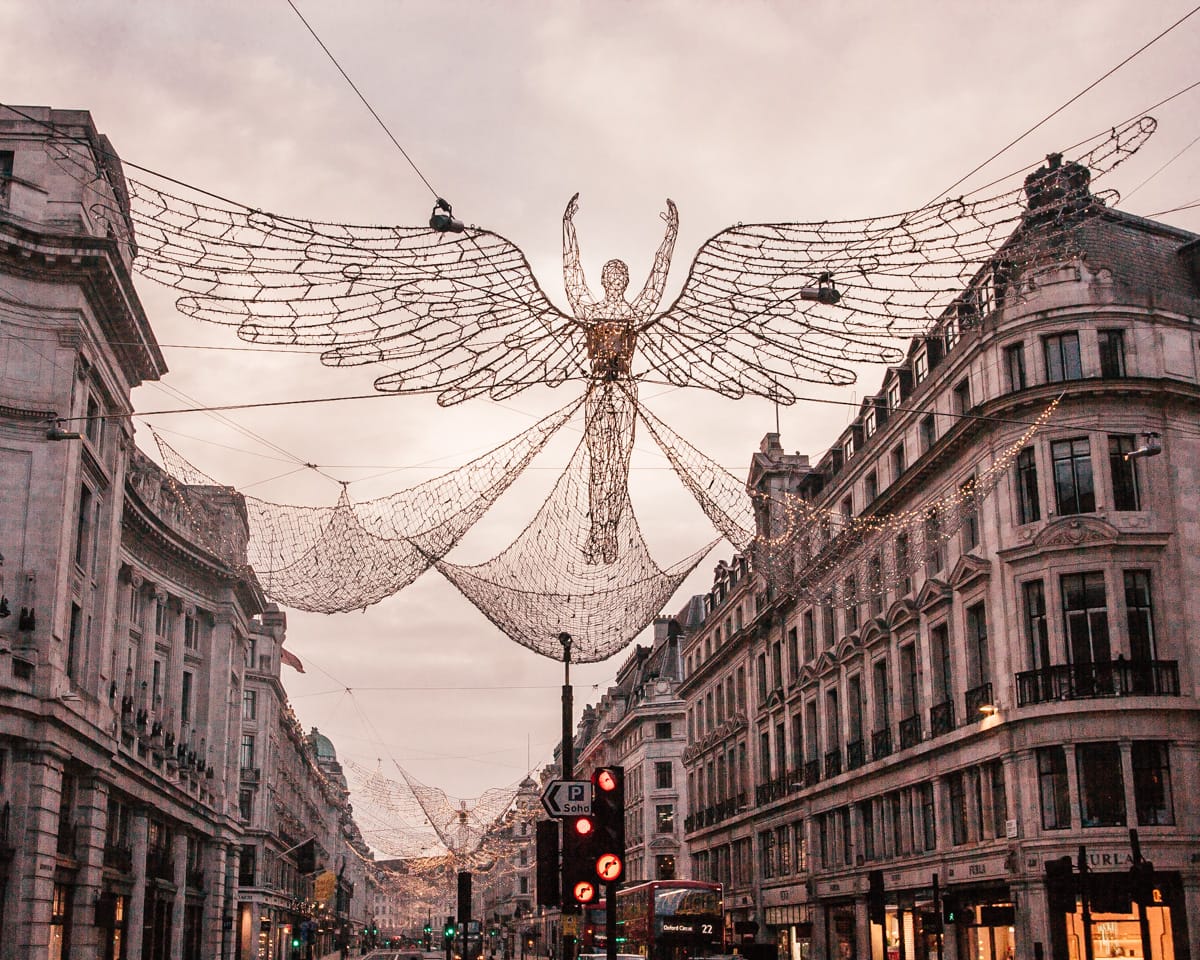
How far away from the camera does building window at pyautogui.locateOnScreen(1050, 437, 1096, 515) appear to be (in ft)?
114

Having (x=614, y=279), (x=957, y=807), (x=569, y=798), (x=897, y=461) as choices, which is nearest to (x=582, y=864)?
(x=569, y=798)

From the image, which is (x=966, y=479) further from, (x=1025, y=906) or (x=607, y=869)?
(x=607, y=869)

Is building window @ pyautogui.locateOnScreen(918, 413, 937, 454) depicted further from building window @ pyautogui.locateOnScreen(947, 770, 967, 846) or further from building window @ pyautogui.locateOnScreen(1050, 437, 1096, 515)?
building window @ pyautogui.locateOnScreen(947, 770, 967, 846)

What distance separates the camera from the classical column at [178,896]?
48250mm

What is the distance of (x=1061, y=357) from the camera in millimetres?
35562

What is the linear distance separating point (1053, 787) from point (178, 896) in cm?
3127

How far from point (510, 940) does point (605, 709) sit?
178 ft

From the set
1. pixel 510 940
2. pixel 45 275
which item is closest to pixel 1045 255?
pixel 45 275

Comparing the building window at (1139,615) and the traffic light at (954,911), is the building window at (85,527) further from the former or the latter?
the building window at (1139,615)

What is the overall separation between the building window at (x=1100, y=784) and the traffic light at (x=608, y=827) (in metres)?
22.2

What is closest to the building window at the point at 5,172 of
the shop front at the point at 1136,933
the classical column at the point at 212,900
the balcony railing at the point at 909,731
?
the shop front at the point at 1136,933

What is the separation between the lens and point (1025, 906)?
109 feet

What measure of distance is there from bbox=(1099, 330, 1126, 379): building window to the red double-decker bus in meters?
22.0

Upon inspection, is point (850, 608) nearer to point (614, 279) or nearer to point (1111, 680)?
point (1111, 680)
